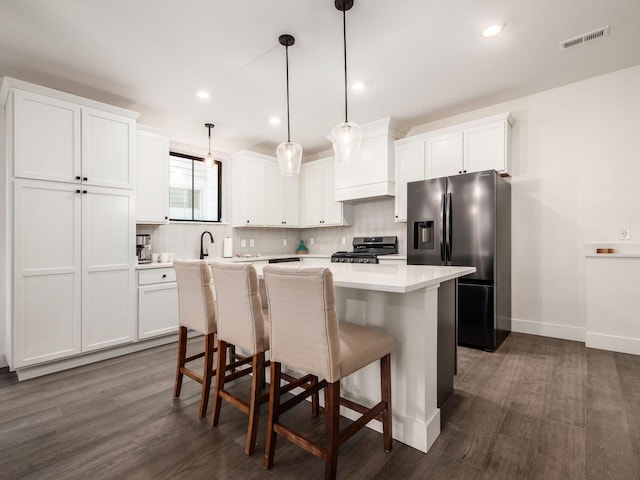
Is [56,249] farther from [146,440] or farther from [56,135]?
[146,440]

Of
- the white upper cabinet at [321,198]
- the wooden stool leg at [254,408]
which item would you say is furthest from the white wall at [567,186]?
the wooden stool leg at [254,408]

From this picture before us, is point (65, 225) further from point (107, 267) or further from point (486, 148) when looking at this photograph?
point (486, 148)

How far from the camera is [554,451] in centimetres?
162

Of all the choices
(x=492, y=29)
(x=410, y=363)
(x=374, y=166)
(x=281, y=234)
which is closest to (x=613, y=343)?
(x=410, y=363)

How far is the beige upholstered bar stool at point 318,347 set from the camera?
4.53 feet

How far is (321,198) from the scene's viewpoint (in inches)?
206

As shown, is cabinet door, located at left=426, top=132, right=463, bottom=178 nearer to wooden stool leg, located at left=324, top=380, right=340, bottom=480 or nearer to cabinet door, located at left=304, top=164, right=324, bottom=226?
cabinet door, located at left=304, top=164, right=324, bottom=226

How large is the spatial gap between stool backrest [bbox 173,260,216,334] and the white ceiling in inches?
69.7

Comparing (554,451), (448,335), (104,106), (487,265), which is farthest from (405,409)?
(104,106)

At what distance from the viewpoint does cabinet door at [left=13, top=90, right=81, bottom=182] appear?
2627 mm

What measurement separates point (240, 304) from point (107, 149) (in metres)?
2.49

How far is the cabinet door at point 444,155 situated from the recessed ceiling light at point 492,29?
1326mm

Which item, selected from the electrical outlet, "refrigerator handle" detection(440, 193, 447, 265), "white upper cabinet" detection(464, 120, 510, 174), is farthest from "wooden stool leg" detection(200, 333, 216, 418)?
the electrical outlet

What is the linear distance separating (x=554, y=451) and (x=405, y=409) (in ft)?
2.51
